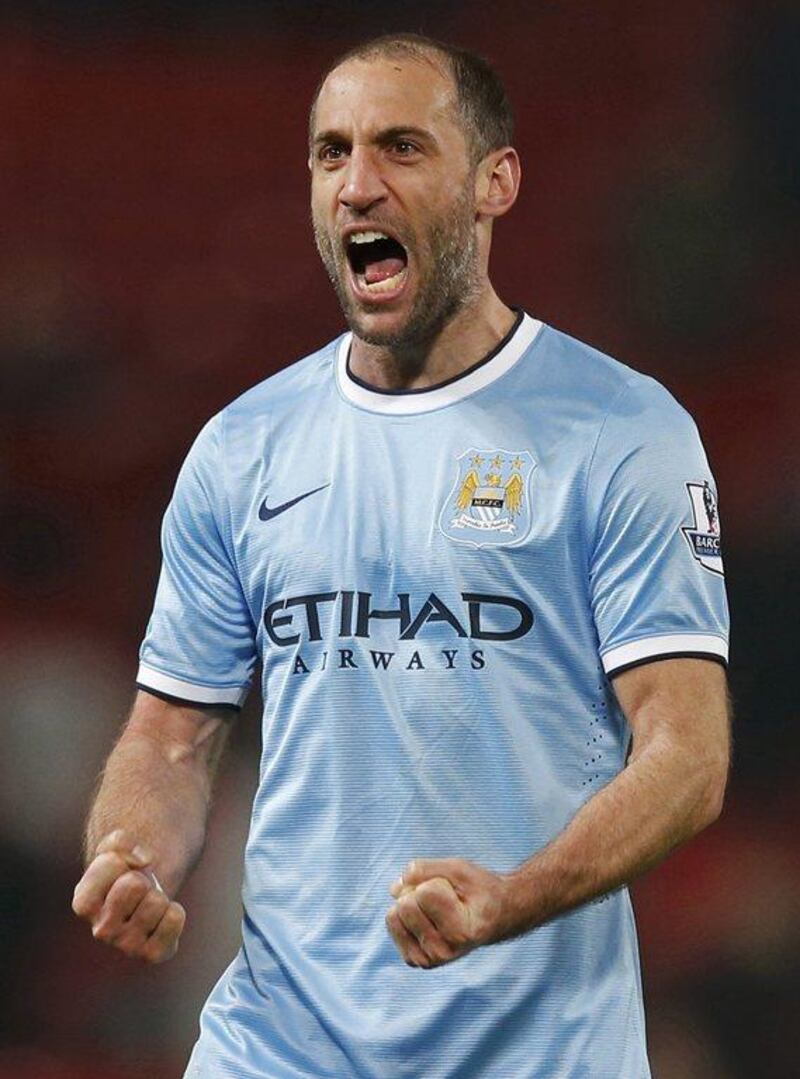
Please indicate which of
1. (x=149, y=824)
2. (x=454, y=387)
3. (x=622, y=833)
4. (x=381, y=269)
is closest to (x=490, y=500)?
(x=454, y=387)

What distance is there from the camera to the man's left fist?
230 cm

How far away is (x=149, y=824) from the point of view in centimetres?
295

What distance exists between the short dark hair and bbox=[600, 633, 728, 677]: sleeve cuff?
2.83 feet

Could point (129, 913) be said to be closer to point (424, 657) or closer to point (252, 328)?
point (424, 657)

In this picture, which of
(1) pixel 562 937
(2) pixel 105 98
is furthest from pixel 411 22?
(1) pixel 562 937

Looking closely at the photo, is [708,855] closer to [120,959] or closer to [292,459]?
[120,959]

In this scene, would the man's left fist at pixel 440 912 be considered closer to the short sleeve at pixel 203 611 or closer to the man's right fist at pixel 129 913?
the man's right fist at pixel 129 913

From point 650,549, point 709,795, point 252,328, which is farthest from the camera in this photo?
point 252,328

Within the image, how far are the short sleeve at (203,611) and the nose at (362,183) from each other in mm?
439

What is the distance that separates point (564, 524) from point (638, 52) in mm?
5184

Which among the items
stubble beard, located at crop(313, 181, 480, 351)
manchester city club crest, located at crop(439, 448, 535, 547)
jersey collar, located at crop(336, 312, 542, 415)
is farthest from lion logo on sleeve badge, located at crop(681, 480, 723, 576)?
stubble beard, located at crop(313, 181, 480, 351)

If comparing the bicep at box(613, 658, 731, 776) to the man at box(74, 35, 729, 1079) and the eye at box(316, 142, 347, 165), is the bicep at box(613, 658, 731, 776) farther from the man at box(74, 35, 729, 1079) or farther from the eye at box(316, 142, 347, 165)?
the eye at box(316, 142, 347, 165)

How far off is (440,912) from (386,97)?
134 cm

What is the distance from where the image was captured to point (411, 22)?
7.53 m
